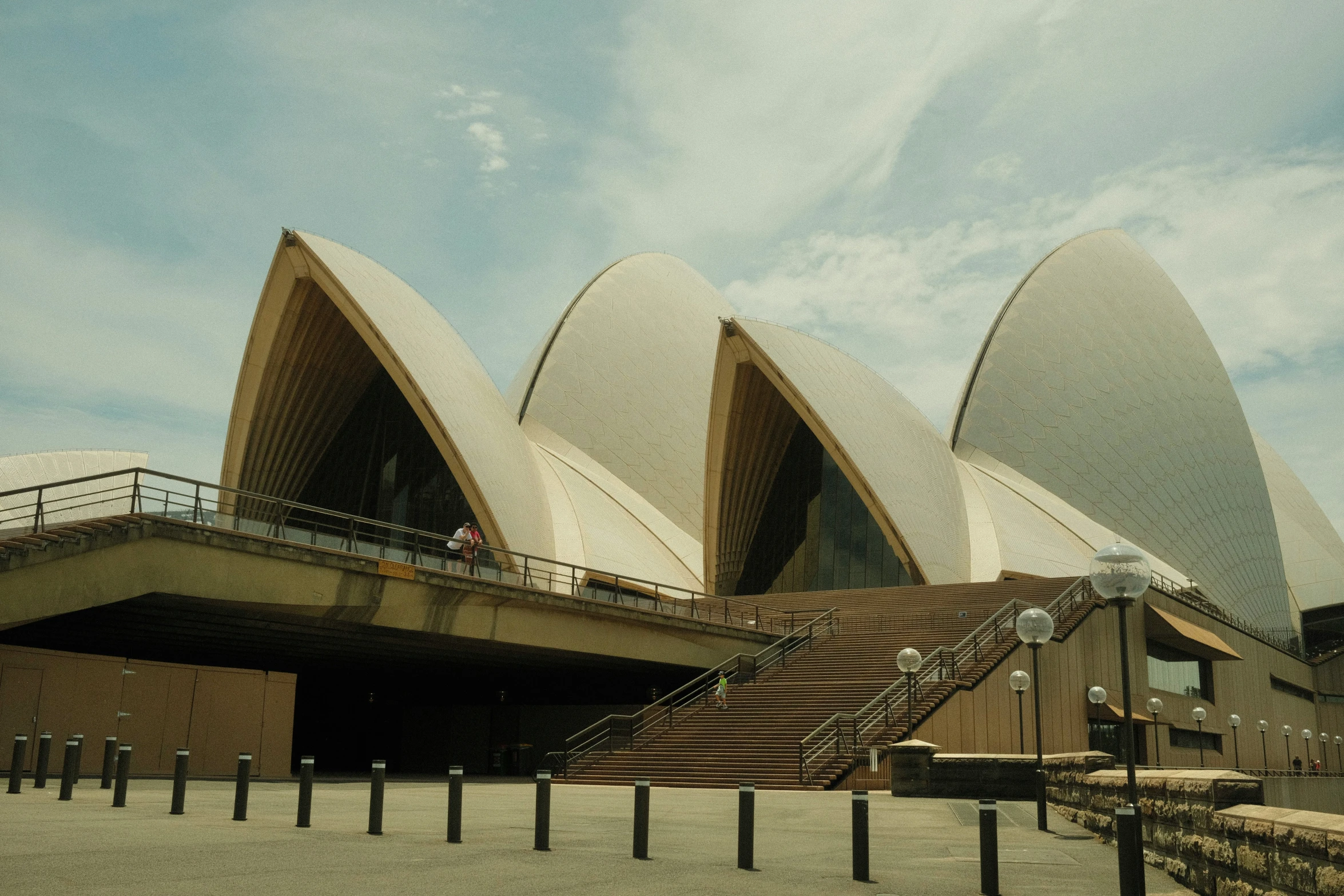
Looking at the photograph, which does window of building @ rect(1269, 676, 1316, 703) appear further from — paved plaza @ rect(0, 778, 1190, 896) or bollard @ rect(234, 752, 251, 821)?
bollard @ rect(234, 752, 251, 821)

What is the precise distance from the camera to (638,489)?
126 ft

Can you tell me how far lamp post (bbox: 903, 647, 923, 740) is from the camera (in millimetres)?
17641

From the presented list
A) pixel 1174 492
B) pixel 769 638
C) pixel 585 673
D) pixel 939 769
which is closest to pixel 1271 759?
pixel 1174 492

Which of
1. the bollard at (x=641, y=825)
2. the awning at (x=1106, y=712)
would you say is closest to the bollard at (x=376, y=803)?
the bollard at (x=641, y=825)

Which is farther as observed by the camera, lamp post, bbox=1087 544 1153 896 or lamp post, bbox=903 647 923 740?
lamp post, bbox=903 647 923 740

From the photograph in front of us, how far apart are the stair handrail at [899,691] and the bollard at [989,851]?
1062 cm

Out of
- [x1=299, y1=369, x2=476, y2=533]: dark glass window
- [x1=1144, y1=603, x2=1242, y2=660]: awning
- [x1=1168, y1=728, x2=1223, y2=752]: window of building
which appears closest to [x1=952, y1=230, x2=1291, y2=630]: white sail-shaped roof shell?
[x1=1144, y1=603, x2=1242, y2=660]: awning

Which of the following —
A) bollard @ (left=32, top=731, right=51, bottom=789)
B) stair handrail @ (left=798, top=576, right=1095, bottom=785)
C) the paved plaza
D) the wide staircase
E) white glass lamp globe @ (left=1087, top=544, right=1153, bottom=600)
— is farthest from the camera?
the wide staircase

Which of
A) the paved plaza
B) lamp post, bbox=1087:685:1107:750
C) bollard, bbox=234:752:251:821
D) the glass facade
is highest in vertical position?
the glass facade

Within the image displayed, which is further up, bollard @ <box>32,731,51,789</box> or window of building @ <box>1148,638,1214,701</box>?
window of building @ <box>1148,638,1214,701</box>

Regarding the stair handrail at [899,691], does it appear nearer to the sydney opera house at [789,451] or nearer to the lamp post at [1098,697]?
the lamp post at [1098,697]

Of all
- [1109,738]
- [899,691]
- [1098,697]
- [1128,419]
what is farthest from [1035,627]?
[1128,419]

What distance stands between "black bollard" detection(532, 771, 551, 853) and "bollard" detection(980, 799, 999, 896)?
288 cm

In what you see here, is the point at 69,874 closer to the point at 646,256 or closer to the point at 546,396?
the point at 546,396
